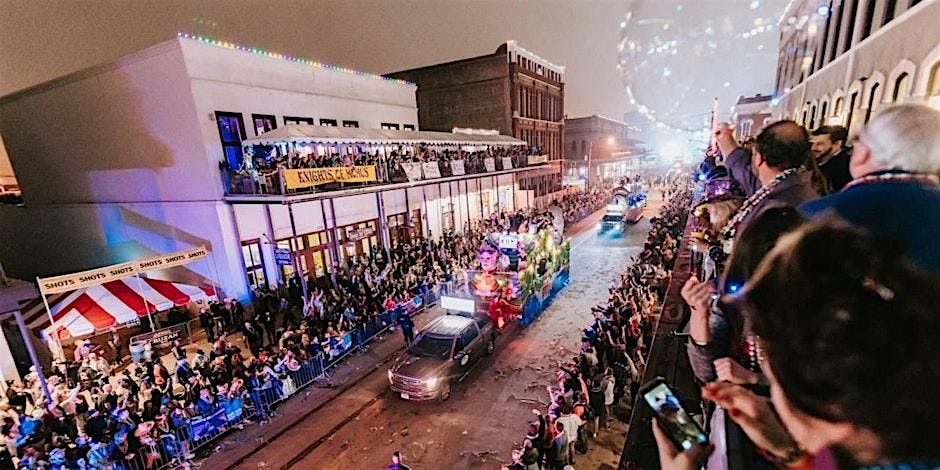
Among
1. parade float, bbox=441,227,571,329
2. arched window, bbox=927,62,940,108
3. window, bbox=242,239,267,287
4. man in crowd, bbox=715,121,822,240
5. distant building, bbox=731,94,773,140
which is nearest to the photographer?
man in crowd, bbox=715,121,822,240

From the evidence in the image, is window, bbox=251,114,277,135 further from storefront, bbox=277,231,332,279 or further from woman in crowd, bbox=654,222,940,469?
woman in crowd, bbox=654,222,940,469

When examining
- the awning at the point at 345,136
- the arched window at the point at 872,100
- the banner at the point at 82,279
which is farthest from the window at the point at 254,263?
the arched window at the point at 872,100

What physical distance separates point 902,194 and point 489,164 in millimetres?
25220

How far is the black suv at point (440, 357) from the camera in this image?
35.0 ft

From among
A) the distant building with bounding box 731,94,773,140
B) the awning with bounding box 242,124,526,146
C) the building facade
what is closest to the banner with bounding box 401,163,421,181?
the awning with bounding box 242,124,526,146

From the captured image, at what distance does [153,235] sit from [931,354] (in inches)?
905

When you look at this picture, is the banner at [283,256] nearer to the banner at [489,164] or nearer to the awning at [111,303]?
the awning at [111,303]

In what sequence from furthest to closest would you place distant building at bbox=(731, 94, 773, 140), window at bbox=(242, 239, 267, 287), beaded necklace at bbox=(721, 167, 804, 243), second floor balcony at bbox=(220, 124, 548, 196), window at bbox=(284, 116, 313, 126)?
distant building at bbox=(731, 94, 773, 140), window at bbox=(284, 116, 313, 126), window at bbox=(242, 239, 267, 287), second floor balcony at bbox=(220, 124, 548, 196), beaded necklace at bbox=(721, 167, 804, 243)

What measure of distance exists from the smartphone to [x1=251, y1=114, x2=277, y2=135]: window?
1886 cm

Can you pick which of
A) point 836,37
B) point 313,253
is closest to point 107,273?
point 313,253

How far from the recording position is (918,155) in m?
1.89

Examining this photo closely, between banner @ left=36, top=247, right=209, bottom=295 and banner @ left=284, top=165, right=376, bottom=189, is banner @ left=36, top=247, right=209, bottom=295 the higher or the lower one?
the lower one

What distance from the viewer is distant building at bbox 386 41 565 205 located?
3328 cm

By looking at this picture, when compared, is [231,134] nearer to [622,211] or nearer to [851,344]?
[851,344]
